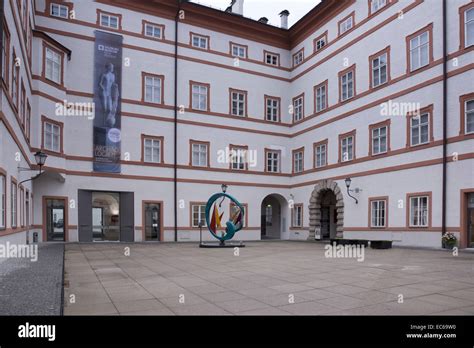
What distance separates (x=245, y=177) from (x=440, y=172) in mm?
15158

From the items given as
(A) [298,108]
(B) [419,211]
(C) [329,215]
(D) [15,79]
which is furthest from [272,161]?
(D) [15,79]

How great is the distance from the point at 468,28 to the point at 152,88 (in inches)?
780

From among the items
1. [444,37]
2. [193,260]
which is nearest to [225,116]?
[444,37]

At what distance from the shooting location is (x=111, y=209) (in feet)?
93.2

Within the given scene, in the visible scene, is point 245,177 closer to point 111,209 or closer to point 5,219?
point 111,209

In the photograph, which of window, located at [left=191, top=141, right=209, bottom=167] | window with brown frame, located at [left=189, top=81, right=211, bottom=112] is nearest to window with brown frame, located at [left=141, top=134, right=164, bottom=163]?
window, located at [left=191, top=141, right=209, bottom=167]

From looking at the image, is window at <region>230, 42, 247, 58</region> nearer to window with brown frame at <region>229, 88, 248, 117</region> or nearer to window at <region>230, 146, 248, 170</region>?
window with brown frame at <region>229, 88, 248, 117</region>

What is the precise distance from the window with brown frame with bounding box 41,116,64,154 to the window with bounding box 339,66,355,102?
18.5 metres

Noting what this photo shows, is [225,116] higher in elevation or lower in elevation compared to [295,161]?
higher

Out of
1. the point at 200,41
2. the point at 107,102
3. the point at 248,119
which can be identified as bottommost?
the point at 248,119

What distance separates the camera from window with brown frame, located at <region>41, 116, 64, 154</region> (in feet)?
78.6

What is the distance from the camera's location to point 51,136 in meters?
24.8

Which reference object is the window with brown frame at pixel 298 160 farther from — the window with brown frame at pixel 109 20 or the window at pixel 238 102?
the window with brown frame at pixel 109 20

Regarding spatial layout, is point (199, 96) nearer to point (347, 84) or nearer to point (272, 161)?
point (272, 161)
